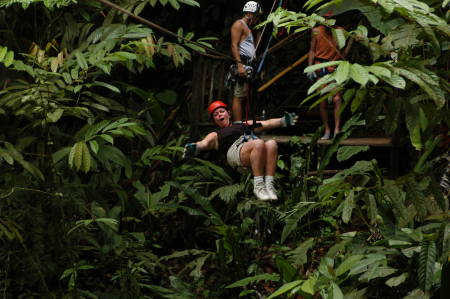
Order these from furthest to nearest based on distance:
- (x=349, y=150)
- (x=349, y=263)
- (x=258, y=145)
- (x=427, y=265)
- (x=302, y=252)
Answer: (x=349, y=150) < (x=302, y=252) < (x=258, y=145) < (x=349, y=263) < (x=427, y=265)

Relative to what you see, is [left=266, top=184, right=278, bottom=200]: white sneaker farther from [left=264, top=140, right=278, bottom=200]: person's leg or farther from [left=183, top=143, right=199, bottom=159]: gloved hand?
[left=183, top=143, right=199, bottom=159]: gloved hand

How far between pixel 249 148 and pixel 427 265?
42.6 inches


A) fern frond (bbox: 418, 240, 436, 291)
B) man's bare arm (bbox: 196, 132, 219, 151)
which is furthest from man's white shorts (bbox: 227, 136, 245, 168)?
fern frond (bbox: 418, 240, 436, 291)

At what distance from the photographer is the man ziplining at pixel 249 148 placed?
3.66 meters

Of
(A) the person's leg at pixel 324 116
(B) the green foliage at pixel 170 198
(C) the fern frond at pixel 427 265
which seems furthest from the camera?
(A) the person's leg at pixel 324 116

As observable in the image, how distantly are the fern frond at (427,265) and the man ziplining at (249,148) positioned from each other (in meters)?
0.87

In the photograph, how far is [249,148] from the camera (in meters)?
→ 3.69

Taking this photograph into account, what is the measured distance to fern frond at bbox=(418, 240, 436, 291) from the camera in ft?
10.0

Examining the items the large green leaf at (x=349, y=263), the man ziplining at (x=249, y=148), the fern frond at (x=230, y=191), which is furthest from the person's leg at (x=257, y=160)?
the fern frond at (x=230, y=191)

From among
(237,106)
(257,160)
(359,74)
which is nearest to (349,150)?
(237,106)

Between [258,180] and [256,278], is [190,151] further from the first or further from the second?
[256,278]

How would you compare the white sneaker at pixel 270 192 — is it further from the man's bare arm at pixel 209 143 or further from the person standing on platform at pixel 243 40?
the person standing on platform at pixel 243 40

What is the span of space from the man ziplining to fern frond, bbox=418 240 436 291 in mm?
873

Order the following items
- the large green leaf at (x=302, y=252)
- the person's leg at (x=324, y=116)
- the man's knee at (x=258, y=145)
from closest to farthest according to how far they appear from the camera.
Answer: the man's knee at (x=258, y=145) < the large green leaf at (x=302, y=252) < the person's leg at (x=324, y=116)
